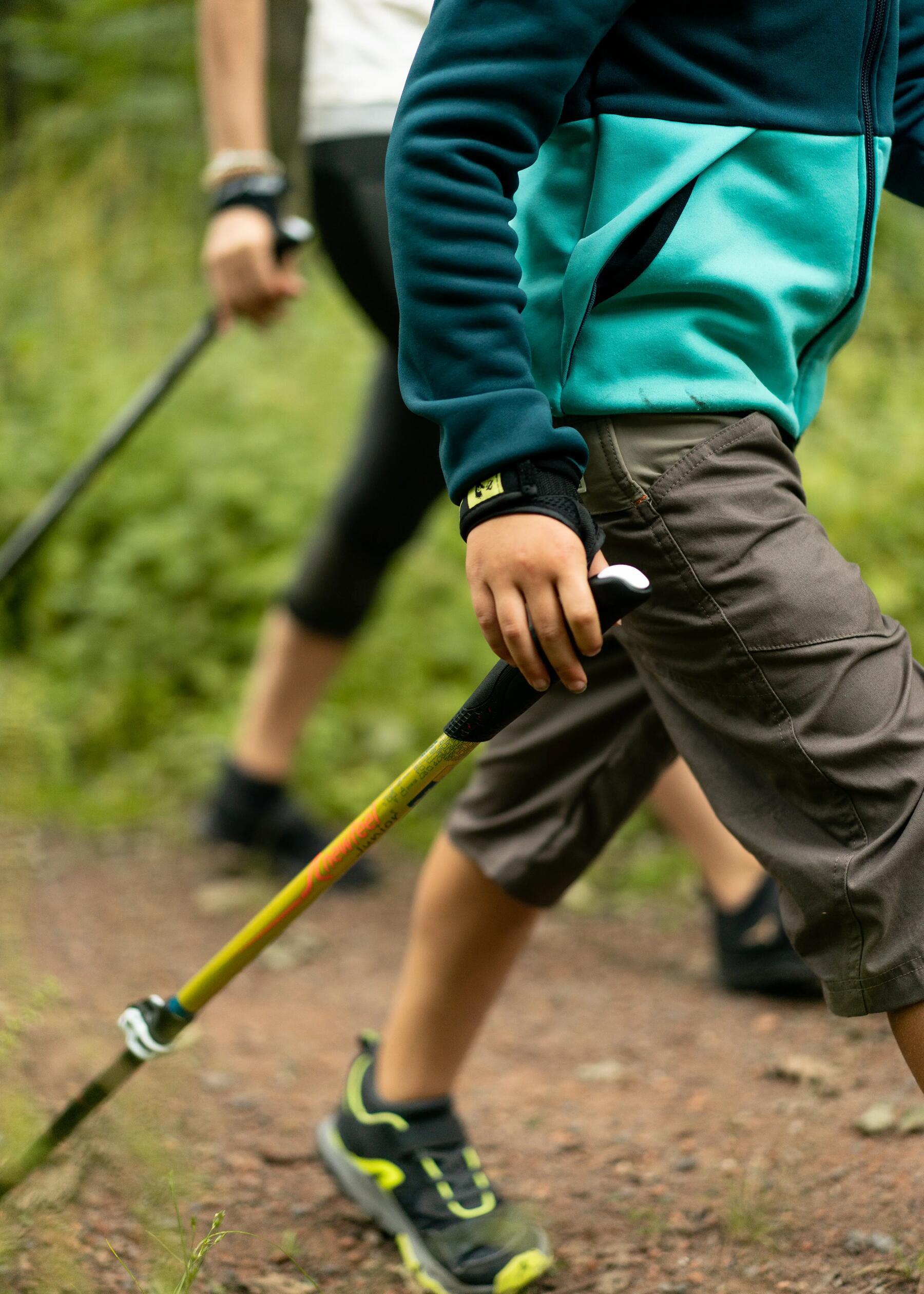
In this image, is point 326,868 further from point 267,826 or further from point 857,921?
point 267,826

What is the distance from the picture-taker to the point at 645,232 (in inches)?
51.0

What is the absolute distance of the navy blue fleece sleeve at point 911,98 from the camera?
150cm

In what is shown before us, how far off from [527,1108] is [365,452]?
141cm

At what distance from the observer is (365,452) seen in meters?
2.82

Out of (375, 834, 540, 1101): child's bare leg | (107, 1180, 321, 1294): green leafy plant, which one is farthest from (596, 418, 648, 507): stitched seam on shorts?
(107, 1180, 321, 1294): green leafy plant

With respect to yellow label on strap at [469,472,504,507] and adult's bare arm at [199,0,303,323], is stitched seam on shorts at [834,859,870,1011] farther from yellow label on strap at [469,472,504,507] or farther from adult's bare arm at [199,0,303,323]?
adult's bare arm at [199,0,303,323]

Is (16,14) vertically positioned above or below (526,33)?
below

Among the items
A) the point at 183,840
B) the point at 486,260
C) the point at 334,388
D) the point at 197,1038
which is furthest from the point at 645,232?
the point at 334,388

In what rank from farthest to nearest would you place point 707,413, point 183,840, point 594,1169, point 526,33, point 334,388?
point 334,388
point 183,840
point 594,1169
point 707,413
point 526,33

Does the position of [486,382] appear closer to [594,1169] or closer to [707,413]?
[707,413]

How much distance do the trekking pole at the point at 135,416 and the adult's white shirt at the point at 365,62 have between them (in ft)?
0.85

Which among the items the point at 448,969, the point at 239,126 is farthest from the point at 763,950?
the point at 239,126

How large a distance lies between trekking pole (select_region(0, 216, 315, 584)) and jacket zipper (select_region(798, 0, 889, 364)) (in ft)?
4.49

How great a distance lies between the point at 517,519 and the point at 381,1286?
45.4 inches
